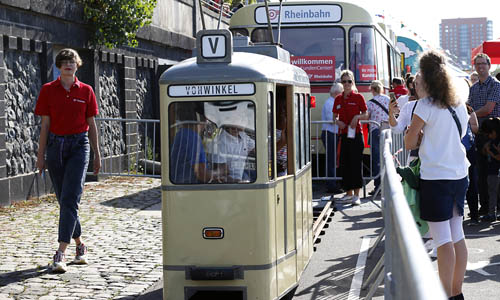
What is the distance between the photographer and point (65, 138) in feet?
26.4

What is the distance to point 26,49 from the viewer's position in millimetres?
13273

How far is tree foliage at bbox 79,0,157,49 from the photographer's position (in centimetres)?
1570

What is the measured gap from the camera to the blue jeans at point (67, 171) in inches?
314

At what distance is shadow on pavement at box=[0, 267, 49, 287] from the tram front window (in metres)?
2.30

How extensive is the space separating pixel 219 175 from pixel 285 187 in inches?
27.5

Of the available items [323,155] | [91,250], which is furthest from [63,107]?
[323,155]

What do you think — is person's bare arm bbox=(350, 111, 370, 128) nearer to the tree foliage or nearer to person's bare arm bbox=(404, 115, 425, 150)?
the tree foliage

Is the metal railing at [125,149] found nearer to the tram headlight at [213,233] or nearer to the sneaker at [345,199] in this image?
the sneaker at [345,199]

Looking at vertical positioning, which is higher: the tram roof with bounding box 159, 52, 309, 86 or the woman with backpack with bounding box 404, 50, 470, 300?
the tram roof with bounding box 159, 52, 309, 86

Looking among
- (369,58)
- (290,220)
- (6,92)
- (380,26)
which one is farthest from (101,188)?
(290,220)

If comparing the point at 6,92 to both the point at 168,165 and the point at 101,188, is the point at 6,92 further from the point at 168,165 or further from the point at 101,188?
the point at 168,165

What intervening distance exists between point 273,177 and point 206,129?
0.60 meters

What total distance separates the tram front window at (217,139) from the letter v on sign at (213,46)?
0.37m

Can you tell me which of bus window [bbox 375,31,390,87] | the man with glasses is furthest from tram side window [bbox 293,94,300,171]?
bus window [bbox 375,31,390,87]
